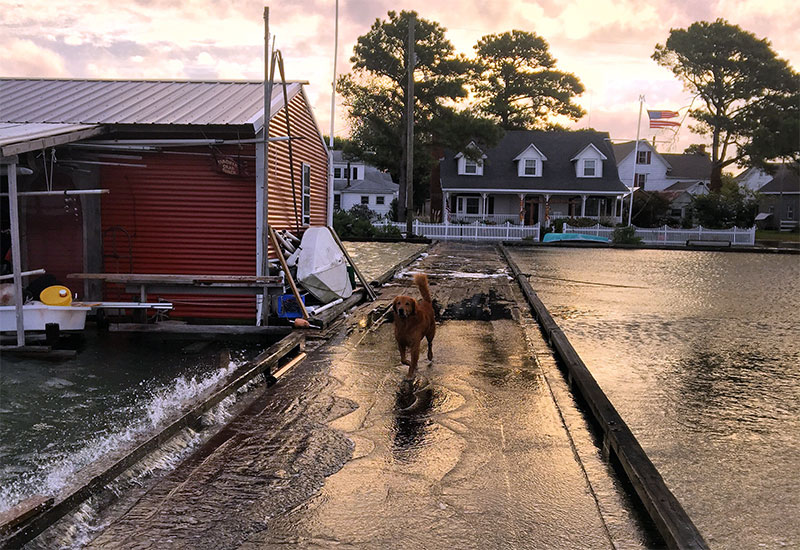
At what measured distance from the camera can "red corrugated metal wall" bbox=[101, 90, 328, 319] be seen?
10.8 meters

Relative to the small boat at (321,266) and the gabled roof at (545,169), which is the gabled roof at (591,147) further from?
the small boat at (321,266)

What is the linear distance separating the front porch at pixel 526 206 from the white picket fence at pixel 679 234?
4916 mm

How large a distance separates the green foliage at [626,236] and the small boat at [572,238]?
1.88 feet

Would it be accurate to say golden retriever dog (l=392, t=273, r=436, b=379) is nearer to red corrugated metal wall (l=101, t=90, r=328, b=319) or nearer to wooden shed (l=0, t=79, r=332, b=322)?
wooden shed (l=0, t=79, r=332, b=322)

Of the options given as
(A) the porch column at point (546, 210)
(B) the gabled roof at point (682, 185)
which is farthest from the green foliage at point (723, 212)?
(B) the gabled roof at point (682, 185)

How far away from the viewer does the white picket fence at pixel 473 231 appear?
124ft

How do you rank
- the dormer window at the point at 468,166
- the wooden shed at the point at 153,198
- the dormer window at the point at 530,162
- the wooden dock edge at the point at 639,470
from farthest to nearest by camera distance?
the dormer window at the point at 530,162, the dormer window at the point at 468,166, the wooden shed at the point at 153,198, the wooden dock edge at the point at 639,470

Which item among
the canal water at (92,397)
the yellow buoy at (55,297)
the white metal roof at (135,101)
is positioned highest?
the white metal roof at (135,101)

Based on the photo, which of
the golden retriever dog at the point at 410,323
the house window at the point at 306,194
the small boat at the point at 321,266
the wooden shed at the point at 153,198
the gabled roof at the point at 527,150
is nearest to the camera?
the golden retriever dog at the point at 410,323

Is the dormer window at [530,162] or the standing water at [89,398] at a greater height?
the dormer window at [530,162]

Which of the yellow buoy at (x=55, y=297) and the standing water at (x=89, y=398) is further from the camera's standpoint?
the yellow buoy at (x=55, y=297)

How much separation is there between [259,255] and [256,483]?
6.83 m

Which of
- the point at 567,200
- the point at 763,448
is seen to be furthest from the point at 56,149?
the point at 567,200

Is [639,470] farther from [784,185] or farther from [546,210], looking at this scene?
[784,185]
